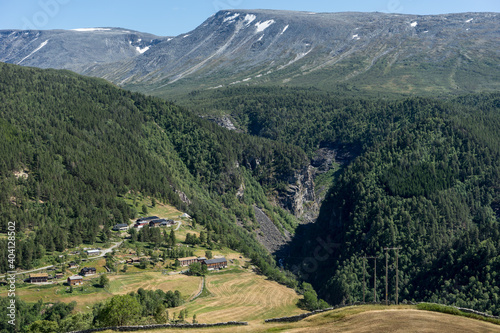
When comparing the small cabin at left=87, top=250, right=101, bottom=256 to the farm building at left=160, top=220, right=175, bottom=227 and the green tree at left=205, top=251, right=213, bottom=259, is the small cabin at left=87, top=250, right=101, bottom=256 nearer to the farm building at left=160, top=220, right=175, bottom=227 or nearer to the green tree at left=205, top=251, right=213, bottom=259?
the green tree at left=205, top=251, right=213, bottom=259

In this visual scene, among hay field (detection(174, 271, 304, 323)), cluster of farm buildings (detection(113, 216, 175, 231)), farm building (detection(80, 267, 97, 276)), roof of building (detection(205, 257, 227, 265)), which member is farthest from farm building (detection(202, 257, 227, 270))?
farm building (detection(80, 267, 97, 276))

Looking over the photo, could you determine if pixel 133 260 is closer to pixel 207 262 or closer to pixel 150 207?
pixel 207 262

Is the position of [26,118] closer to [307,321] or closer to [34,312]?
[34,312]

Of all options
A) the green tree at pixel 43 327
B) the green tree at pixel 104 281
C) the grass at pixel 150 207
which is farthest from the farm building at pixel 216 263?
the green tree at pixel 43 327

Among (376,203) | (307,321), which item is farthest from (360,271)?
(307,321)

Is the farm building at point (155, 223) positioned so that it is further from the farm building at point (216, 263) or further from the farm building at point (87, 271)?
the farm building at point (87, 271)
